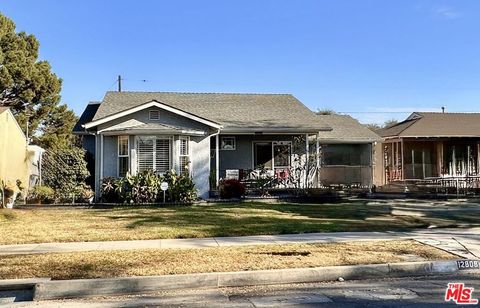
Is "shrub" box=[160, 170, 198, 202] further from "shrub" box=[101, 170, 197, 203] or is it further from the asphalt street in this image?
the asphalt street

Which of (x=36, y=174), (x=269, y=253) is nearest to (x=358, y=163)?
(x=36, y=174)

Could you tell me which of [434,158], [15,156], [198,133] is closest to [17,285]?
[198,133]

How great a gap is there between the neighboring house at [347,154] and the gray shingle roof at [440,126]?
1536 millimetres

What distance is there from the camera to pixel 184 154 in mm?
18344

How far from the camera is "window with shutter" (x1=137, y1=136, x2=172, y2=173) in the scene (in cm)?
1772

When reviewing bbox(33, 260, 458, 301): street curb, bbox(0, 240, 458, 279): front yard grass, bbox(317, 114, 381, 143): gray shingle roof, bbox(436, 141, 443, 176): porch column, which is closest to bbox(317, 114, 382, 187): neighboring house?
bbox(317, 114, 381, 143): gray shingle roof

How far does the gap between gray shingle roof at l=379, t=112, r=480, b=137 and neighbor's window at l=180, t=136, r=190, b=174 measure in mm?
11189

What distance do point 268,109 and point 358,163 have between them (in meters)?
5.92

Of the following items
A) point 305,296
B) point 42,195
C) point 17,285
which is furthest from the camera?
point 42,195

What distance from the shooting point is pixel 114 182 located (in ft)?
56.1

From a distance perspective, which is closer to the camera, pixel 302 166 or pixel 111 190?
pixel 111 190

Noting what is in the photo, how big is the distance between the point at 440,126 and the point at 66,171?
735 inches

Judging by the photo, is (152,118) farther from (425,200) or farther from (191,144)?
(425,200)

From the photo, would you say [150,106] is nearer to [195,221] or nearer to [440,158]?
[195,221]
